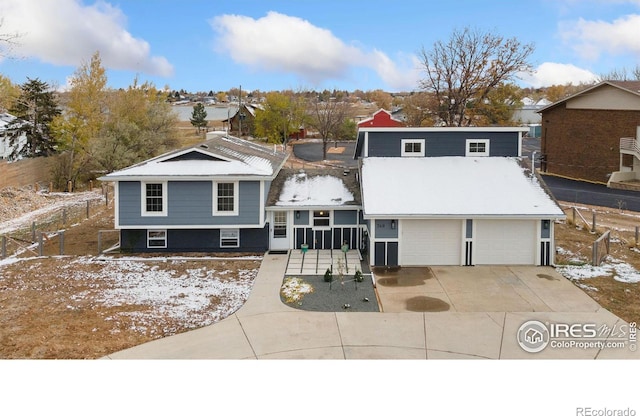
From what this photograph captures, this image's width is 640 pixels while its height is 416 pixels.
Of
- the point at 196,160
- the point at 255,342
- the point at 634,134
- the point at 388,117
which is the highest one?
the point at 388,117

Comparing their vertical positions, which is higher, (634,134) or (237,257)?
(634,134)

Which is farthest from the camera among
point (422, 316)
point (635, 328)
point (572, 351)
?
point (422, 316)

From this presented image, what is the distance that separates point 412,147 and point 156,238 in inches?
422

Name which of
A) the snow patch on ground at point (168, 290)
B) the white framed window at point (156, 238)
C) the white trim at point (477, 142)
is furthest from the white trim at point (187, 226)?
the white trim at point (477, 142)

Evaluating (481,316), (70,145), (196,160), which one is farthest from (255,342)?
(70,145)

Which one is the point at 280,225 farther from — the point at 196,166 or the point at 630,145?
the point at 630,145

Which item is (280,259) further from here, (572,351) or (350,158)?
(350,158)

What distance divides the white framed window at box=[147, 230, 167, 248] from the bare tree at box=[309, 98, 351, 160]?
31.7 m

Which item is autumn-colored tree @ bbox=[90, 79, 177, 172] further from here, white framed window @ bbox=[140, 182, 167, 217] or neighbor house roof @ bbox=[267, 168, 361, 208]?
white framed window @ bbox=[140, 182, 167, 217]

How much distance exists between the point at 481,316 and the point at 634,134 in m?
28.8

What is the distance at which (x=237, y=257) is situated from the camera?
1927cm

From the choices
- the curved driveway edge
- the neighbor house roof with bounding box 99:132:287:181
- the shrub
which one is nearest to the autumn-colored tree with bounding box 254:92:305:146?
the neighbor house roof with bounding box 99:132:287:181

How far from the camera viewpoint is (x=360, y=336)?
1196cm

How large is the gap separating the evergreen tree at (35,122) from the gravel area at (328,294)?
3185 cm
